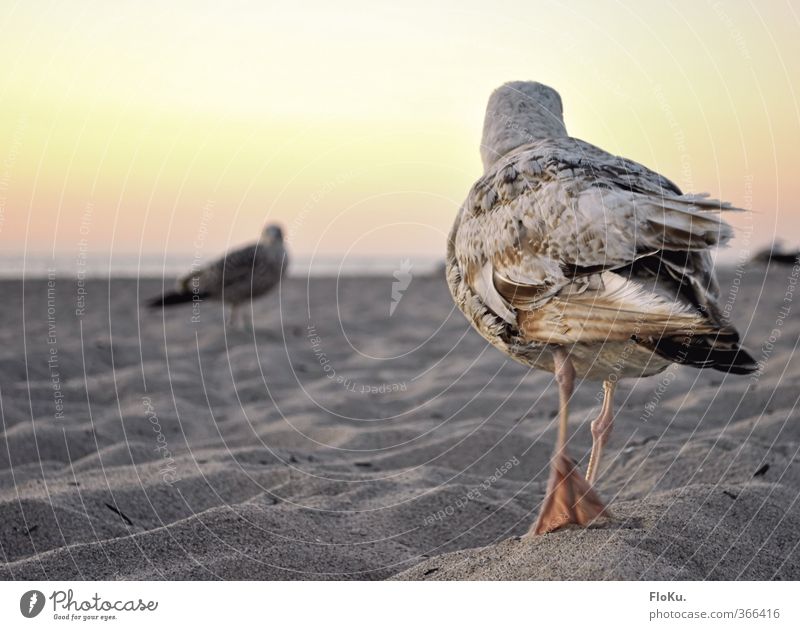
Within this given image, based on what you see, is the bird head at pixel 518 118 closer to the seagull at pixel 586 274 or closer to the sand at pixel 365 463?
the seagull at pixel 586 274

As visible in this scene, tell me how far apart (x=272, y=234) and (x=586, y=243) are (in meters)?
8.76

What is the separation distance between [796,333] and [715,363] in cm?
565

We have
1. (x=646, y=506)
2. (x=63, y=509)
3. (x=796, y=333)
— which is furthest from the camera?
(x=796, y=333)

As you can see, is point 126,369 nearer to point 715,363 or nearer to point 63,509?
point 63,509

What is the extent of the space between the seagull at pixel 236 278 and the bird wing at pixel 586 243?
24.3ft

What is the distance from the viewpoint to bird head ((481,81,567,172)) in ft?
13.4

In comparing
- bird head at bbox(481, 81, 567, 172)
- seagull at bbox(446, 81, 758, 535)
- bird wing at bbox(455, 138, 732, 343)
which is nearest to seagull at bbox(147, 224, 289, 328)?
bird head at bbox(481, 81, 567, 172)

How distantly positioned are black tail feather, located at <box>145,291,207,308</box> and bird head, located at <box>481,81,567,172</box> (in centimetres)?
724

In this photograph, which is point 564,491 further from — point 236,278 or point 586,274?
point 236,278

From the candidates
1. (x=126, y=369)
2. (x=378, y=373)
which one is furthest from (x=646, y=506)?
(x=126, y=369)

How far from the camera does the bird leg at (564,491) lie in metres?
3.43

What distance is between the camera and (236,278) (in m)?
10.6

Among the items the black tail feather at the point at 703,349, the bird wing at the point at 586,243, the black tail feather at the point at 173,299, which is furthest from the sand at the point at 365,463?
the black tail feather at the point at 173,299

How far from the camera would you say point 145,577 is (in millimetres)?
3373
